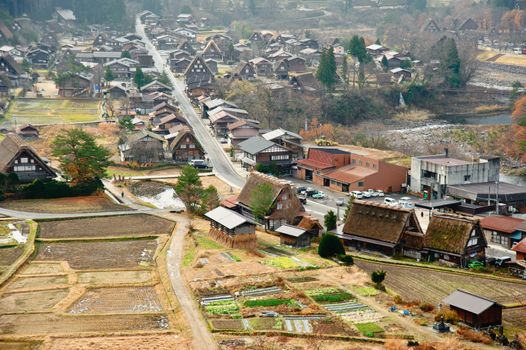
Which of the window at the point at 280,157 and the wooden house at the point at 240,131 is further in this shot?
the wooden house at the point at 240,131

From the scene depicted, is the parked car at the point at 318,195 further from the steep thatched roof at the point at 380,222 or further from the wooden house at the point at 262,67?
the wooden house at the point at 262,67

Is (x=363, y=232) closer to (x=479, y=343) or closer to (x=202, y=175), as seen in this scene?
(x=479, y=343)

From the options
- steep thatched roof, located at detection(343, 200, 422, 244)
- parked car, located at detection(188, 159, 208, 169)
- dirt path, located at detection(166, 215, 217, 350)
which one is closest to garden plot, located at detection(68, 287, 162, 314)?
dirt path, located at detection(166, 215, 217, 350)

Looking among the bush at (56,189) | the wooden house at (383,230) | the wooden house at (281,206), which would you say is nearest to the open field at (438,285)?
the wooden house at (383,230)

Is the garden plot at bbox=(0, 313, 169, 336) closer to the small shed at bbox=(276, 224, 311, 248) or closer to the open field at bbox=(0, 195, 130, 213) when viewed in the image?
the small shed at bbox=(276, 224, 311, 248)

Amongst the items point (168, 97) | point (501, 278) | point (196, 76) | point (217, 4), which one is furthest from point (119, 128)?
point (217, 4)

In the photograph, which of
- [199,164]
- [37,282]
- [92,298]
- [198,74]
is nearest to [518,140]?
[199,164]
